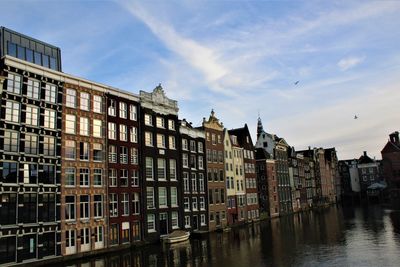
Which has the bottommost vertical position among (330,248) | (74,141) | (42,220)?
(330,248)

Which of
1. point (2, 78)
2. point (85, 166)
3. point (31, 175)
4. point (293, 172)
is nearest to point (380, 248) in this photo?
point (85, 166)

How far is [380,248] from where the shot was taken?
44.5 metres

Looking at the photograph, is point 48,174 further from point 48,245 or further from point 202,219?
point 202,219

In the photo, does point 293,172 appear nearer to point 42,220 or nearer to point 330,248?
point 330,248

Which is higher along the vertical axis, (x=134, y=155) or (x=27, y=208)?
(x=134, y=155)

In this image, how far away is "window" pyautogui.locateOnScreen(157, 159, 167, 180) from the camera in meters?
62.5

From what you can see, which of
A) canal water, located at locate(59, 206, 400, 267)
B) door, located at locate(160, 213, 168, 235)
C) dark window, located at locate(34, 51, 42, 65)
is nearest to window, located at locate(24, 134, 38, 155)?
dark window, located at locate(34, 51, 42, 65)

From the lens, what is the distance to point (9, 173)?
41125 millimetres

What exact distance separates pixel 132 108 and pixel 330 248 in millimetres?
34316

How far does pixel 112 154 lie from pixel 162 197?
495 inches

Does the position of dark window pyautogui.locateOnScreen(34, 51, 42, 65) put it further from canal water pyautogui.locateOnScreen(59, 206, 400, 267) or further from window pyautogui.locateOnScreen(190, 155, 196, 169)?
window pyautogui.locateOnScreen(190, 155, 196, 169)

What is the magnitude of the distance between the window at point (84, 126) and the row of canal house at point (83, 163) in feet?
0.45

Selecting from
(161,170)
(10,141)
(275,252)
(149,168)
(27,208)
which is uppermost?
(10,141)

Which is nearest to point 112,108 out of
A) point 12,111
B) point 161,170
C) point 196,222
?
point 161,170
